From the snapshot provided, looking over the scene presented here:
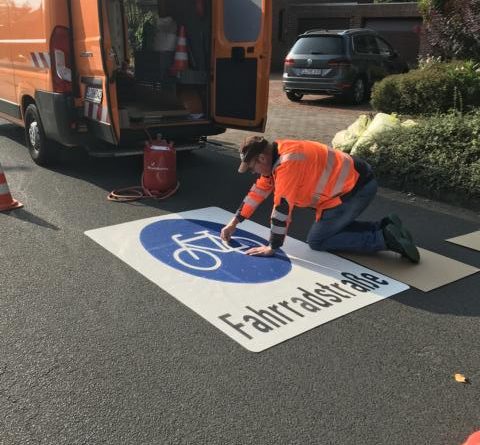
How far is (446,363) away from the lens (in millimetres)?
2811

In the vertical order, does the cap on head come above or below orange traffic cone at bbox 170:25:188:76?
below

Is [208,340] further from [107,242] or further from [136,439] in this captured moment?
[107,242]

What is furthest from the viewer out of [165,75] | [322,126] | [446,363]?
[322,126]

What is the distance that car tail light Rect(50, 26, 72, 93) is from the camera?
5641 mm

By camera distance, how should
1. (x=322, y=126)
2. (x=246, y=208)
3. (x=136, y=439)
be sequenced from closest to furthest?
(x=136, y=439) < (x=246, y=208) < (x=322, y=126)

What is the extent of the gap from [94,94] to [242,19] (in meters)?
1.98

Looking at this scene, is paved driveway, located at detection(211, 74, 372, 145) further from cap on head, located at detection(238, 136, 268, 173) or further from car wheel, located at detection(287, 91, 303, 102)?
cap on head, located at detection(238, 136, 268, 173)

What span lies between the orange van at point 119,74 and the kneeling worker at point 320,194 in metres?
2.18

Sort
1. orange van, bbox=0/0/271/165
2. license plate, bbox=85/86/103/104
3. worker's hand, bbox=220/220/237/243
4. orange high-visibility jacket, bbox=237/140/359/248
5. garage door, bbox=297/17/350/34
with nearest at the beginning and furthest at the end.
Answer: orange high-visibility jacket, bbox=237/140/359/248, worker's hand, bbox=220/220/237/243, license plate, bbox=85/86/103/104, orange van, bbox=0/0/271/165, garage door, bbox=297/17/350/34

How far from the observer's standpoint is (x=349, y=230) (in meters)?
4.23

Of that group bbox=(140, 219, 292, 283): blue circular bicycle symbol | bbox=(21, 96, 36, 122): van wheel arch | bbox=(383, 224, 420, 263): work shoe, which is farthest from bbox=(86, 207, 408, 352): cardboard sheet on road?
bbox=(21, 96, 36, 122): van wheel arch

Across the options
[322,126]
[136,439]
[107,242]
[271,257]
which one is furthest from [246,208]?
[322,126]

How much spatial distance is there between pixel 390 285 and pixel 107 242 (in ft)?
7.52

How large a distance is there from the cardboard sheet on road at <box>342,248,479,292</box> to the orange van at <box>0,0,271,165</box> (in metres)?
2.70
